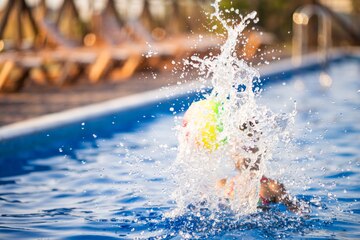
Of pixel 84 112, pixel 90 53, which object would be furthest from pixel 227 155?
pixel 90 53

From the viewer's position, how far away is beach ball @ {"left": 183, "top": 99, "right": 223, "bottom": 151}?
4.69 metres

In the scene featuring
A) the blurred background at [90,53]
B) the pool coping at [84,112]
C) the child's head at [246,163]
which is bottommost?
the child's head at [246,163]

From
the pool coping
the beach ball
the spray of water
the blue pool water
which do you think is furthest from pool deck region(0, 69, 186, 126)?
the beach ball

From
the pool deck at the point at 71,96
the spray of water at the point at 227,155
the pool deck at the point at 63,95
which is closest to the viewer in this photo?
the spray of water at the point at 227,155

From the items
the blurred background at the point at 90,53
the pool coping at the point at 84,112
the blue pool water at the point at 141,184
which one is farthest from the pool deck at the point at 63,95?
the blue pool water at the point at 141,184

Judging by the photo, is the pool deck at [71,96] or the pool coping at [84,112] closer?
the pool coping at [84,112]

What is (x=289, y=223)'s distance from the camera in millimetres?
4711

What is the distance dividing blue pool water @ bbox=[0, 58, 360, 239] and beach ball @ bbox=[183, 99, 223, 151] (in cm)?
52

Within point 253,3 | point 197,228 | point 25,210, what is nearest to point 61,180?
point 25,210

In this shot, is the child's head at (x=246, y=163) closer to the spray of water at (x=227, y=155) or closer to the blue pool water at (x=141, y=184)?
the spray of water at (x=227, y=155)

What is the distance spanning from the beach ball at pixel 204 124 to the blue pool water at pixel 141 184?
518mm

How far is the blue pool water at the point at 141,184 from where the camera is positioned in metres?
4.70

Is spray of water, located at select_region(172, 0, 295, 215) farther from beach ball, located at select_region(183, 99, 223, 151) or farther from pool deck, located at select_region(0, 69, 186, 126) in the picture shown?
pool deck, located at select_region(0, 69, 186, 126)

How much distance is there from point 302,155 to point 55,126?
106 inches
